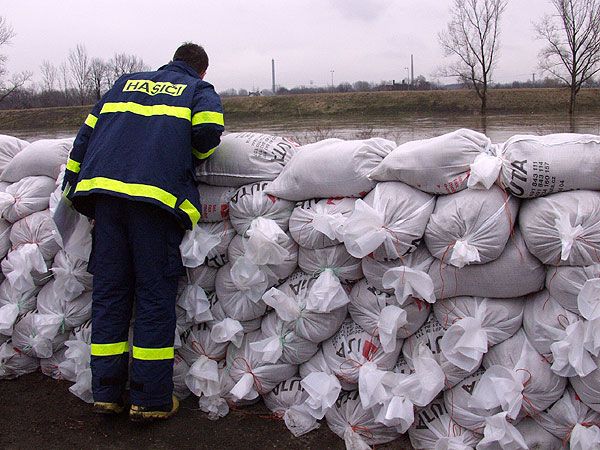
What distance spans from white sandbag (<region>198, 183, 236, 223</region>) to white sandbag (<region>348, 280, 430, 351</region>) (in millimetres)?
755

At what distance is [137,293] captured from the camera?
259cm

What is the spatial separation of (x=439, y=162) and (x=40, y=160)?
2217 millimetres

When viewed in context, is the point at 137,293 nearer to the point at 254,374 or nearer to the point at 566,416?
the point at 254,374

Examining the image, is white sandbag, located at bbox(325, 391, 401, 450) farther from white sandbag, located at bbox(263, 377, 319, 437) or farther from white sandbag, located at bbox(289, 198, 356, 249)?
white sandbag, located at bbox(289, 198, 356, 249)

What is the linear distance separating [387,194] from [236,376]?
118cm

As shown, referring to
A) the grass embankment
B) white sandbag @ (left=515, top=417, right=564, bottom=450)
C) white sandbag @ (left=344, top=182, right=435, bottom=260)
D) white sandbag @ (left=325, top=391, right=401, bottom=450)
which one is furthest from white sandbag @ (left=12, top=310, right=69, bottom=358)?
the grass embankment

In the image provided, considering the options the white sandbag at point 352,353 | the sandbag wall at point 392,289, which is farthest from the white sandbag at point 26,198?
the white sandbag at point 352,353

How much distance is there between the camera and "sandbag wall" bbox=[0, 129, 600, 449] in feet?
6.95

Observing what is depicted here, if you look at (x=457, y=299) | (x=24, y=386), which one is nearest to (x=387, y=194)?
(x=457, y=299)

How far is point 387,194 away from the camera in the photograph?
2350mm

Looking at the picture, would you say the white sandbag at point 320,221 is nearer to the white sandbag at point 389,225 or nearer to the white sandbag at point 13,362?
the white sandbag at point 389,225

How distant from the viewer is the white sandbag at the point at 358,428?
2.41m

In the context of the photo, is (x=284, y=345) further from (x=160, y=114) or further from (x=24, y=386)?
(x=24, y=386)

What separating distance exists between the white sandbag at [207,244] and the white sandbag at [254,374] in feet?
1.47
